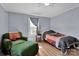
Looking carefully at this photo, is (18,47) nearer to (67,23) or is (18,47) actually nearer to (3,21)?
(3,21)

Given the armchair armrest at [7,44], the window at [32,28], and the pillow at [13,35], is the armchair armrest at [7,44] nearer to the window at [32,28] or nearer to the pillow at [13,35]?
the pillow at [13,35]

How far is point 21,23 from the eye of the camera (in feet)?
5.62

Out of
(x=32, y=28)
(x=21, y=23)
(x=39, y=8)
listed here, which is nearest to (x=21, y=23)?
(x=21, y=23)

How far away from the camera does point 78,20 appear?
162 cm

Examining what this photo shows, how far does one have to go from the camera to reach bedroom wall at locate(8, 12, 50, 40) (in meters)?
1.67

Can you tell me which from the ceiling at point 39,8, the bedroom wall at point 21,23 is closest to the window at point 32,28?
the bedroom wall at point 21,23

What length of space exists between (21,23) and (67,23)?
2.20ft

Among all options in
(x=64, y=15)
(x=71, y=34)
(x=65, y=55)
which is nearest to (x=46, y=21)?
(x=64, y=15)

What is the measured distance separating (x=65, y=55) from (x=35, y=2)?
85 centimetres

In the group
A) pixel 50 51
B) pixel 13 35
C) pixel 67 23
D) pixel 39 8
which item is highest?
pixel 39 8

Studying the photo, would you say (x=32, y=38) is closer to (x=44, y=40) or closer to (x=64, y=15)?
(x=44, y=40)

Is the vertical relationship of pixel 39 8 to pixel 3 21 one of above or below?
above

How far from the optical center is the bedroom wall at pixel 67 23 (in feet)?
5.33

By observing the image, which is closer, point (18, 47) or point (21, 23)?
point (18, 47)
